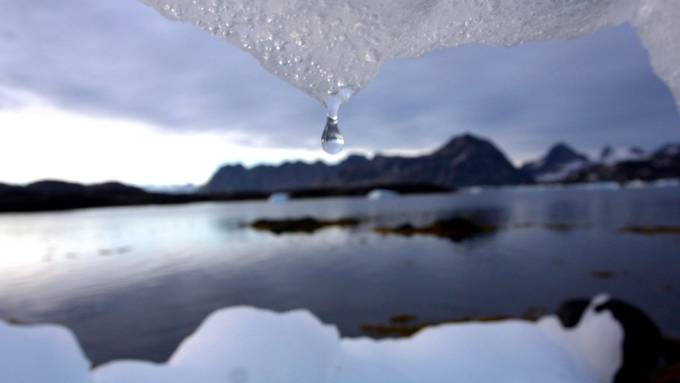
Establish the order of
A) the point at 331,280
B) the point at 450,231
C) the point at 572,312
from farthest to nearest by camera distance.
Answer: the point at 450,231, the point at 331,280, the point at 572,312

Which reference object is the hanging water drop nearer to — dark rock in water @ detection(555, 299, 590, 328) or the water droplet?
the water droplet

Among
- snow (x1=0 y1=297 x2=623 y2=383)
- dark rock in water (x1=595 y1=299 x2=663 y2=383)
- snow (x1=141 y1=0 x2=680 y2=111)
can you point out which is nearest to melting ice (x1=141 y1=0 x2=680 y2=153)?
snow (x1=141 y1=0 x2=680 y2=111)

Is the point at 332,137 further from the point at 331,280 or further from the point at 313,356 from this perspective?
the point at 331,280

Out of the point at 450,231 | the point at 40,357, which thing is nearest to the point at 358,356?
the point at 40,357

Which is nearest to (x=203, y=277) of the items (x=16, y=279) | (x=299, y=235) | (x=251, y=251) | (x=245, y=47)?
(x=251, y=251)

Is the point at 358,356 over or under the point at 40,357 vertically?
under

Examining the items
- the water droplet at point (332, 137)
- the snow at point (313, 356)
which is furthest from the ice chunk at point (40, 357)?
the water droplet at point (332, 137)
